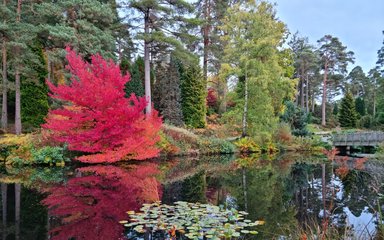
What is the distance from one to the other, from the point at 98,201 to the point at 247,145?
14.3 metres

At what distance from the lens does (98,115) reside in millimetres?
12633

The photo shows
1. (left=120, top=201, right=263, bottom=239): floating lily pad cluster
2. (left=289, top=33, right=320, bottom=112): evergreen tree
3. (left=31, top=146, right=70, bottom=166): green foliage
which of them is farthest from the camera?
(left=289, top=33, right=320, bottom=112): evergreen tree

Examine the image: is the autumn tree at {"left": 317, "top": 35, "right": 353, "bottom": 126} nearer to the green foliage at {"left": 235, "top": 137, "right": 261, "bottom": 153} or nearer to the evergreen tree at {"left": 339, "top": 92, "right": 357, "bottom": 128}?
the evergreen tree at {"left": 339, "top": 92, "right": 357, "bottom": 128}

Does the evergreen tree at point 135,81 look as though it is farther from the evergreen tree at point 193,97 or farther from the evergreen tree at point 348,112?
the evergreen tree at point 348,112

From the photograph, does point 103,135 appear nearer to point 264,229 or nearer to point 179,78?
point 264,229

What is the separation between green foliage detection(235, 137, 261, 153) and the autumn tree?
20.5 meters

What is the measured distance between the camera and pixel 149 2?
17.3 meters

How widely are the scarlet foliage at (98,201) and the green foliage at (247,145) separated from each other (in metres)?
10.2

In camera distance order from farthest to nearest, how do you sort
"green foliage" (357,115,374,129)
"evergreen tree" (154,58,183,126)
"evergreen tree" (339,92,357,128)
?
1. "evergreen tree" (339,92,357,128)
2. "green foliage" (357,115,374,129)
3. "evergreen tree" (154,58,183,126)

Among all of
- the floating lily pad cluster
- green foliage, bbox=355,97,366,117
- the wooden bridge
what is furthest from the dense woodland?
green foliage, bbox=355,97,366,117

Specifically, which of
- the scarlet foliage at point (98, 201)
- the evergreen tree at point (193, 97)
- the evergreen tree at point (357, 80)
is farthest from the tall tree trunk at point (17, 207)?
the evergreen tree at point (357, 80)

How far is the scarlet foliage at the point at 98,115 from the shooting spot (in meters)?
12.5

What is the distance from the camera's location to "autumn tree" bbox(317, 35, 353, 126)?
37781 mm

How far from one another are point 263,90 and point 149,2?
8.45 meters
